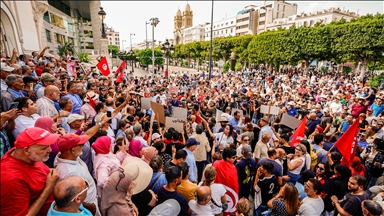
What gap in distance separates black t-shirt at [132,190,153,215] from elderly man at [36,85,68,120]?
214cm

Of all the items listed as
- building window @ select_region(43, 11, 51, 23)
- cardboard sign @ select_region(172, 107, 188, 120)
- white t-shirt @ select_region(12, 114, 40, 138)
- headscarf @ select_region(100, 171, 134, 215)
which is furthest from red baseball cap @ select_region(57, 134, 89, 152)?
building window @ select_region(43, 11, 51, 23)

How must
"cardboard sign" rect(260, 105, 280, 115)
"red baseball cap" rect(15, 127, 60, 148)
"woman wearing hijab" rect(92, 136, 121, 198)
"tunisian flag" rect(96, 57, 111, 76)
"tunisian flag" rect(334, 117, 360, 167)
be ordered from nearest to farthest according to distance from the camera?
"red baseball cap" rect(15, 127, 60, 148), "woman wearing hijab" rect(92, 136, 121, 198), "tunisian flag" rect(334, 117, 360, 167), "cardboard sign" rect(260, 105, 280, 115), "tunisian flag" rect(96, 57, 111, 76)

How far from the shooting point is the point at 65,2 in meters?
34.7

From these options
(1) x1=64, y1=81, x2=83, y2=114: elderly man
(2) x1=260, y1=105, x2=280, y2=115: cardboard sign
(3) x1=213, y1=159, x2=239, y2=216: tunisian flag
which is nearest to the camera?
(3) x1=213, y1=159, x2=239, y2=216: tunisian flag

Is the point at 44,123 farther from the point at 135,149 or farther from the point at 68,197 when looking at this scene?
the point at 68,197

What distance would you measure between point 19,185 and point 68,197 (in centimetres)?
45

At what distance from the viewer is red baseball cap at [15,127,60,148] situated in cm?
181

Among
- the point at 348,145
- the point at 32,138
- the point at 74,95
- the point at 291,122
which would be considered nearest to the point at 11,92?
the point at 74,95

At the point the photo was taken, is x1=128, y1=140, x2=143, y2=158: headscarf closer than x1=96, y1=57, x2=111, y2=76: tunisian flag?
Yes

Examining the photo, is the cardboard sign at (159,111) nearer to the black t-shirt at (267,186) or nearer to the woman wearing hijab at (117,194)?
the black t-shirt at (267,186)

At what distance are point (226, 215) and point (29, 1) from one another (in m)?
18.1

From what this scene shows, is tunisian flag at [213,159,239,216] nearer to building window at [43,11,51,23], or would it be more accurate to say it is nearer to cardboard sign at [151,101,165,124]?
cardboard sign at [151,101,165,124]

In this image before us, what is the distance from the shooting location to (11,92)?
149 inches

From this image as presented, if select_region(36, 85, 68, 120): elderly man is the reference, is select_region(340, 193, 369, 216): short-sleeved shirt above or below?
below
